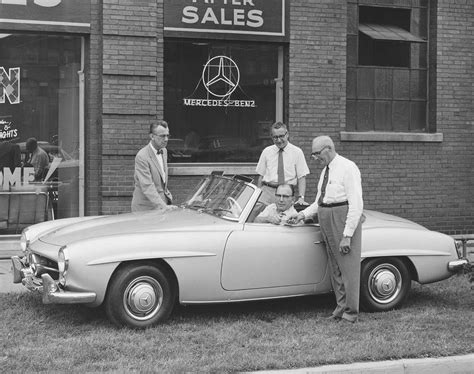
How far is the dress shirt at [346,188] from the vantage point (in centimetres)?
669

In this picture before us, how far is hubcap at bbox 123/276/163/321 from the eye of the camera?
631cm

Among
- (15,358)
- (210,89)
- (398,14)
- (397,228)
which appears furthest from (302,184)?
(398,14)

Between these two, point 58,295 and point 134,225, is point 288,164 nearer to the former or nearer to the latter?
point 134,225

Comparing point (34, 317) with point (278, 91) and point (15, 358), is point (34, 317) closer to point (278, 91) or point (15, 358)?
point (15, 358)

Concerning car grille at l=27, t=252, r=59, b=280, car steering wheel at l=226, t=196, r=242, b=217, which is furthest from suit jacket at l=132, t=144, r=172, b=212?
car grille at l=27, t=252, r=59, b=280

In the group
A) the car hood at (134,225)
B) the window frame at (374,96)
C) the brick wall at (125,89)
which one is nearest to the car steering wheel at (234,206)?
the car hood at (134,225)

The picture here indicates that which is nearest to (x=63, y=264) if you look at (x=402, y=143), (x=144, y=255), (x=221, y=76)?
(x=144, y=255)

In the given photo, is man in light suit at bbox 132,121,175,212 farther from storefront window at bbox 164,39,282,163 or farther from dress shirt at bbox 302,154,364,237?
storefront window at bbox 164,39,282,163

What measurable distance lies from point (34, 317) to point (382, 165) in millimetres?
6515

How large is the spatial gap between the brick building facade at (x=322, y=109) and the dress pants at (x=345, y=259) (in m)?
4.15

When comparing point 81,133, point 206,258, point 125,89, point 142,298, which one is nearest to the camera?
point 142,298

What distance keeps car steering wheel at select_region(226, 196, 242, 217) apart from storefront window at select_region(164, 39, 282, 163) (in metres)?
3.86

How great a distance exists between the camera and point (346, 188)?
268 inches

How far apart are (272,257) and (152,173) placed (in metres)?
1.95
